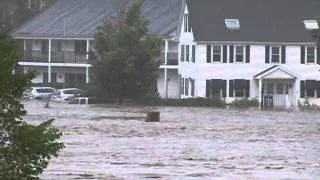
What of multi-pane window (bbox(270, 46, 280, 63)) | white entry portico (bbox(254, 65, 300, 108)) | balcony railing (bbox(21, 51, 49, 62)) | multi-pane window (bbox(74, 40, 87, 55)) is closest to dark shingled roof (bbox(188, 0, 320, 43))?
multi-pane window (bbox(270, 46, 280, 63))

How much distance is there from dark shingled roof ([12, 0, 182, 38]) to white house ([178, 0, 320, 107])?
29.2ft

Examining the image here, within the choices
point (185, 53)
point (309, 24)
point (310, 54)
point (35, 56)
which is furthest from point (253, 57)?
point (35, 56)

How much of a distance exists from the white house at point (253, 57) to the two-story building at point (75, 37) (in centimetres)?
855

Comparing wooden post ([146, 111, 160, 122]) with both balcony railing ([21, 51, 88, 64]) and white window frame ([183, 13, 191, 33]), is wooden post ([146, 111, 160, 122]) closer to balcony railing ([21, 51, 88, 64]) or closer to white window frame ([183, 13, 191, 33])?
white window frame ([183, 13, 191, 33])

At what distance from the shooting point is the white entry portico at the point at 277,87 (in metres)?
71.5

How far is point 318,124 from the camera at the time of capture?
47281mm

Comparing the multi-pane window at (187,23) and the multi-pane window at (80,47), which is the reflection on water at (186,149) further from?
the multi-pane window at (80,47)

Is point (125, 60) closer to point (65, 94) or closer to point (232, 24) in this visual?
point (232, 24)

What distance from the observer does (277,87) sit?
73.2 meters

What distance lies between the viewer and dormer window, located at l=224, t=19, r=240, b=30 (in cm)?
7328

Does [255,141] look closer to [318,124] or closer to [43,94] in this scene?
[318,124]

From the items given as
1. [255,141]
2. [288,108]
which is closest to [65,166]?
[255,141]

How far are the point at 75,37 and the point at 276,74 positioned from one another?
79.0 ft

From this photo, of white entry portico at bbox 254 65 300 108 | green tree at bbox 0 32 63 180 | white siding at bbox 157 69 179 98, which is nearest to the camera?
green tree at bbox 0 32 63 180
